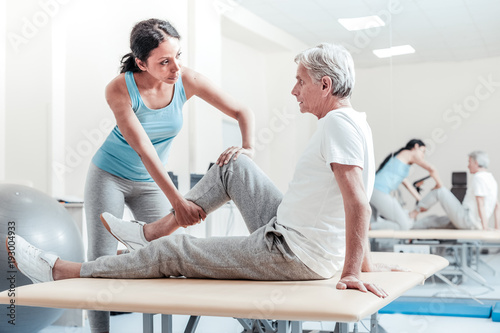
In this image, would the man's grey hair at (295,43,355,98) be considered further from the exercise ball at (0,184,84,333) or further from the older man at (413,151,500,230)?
the older man at (413,151,500,230)

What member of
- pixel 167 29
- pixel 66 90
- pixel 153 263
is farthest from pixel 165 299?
pixel 66 90

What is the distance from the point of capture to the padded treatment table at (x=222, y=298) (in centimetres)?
114

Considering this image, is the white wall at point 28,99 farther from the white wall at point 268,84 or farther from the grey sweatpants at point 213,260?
the grey sweatpants at point 213,260

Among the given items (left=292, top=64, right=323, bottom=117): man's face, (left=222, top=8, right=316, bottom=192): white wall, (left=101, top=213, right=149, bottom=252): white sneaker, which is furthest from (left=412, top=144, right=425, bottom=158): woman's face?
(left=101, top=213, right=149, bottom=252): white sneaker

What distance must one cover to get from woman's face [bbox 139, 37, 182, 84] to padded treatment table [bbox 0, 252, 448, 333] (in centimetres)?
71

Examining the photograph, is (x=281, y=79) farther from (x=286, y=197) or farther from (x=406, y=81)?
(x=286, y=197)

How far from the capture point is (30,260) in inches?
60.8

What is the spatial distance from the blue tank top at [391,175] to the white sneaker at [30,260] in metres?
3.06

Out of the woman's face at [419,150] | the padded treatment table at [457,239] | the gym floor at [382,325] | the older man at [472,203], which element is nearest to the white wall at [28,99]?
the gym floor at [382,325]

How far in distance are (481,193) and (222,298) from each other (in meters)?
3.14

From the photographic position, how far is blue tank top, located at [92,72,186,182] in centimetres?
198

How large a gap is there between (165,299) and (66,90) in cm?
301

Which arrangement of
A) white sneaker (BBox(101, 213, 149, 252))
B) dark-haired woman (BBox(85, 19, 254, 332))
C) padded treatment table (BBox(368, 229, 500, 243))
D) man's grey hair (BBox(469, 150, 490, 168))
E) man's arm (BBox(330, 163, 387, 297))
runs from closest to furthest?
1. man's arm (BBox(330, 163, 387, 297))
2. white sneaker (BBox(101, 213, 149, 252))
3. dark-haired woman (BBox(85, 19, 254, 332))
4. padded treatment table (BBox(368, 229, 500, 243))
5. man's grey hair (BBox(469, 150, 490, 168))

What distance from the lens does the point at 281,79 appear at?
15.7 feet
